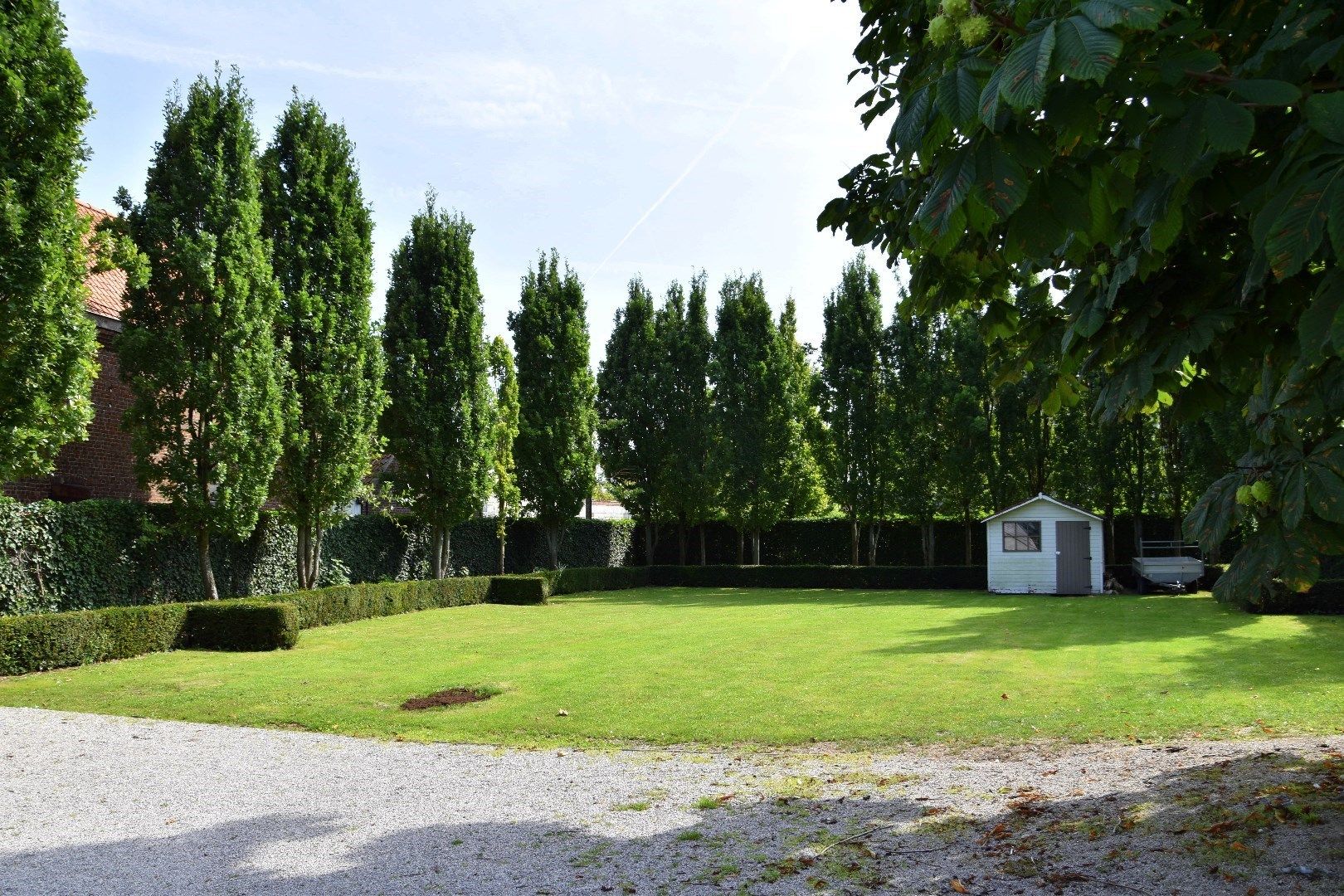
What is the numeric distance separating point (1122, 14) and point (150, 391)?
1787 cm

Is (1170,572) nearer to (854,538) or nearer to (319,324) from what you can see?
(854,538)

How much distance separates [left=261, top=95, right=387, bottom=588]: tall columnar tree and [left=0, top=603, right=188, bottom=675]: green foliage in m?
5.49

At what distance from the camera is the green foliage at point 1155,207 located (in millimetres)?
2094

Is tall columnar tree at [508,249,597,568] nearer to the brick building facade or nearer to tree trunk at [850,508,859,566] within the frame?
tree trunk at [850,508,859,566]

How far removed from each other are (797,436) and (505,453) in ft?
37.0

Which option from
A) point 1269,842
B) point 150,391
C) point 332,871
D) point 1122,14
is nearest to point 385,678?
point 332,871

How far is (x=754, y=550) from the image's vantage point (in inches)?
1389

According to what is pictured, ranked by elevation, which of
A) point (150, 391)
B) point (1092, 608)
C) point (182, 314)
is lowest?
point (1092, 608)

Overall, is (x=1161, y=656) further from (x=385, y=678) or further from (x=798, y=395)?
(x=798, y=395)

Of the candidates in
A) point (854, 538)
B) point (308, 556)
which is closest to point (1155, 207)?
point (308, 556)

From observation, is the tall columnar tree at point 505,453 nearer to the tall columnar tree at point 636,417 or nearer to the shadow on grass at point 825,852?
the tall columnar tree at point 636,417

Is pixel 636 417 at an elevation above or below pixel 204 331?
above

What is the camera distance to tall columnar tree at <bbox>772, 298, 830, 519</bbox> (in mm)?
34500

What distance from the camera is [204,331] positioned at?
16.9 m
